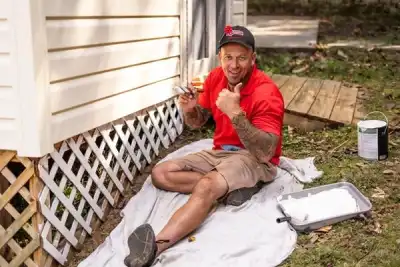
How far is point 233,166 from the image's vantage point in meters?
3.81

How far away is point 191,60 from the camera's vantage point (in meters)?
5.79

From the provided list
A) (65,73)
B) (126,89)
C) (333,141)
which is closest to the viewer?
(65,73)

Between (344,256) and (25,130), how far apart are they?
2068 millimetres

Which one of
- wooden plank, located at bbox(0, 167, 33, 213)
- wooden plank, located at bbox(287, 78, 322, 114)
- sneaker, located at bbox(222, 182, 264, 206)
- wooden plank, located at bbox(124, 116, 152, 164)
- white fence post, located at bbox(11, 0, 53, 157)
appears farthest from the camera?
wooden plank, located at bbox(287, 78, 322, 114)

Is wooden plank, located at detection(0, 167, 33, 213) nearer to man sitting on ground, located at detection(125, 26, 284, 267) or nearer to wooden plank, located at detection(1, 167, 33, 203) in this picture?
wooden plank, located at detection(1, 167, 33, 203)

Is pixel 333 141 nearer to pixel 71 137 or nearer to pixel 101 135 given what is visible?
pixel 101 135

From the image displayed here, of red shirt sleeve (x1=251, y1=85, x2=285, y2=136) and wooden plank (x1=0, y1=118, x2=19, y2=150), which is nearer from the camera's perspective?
wooden plank (x1=0, y1=118, x2=19, y2=150)

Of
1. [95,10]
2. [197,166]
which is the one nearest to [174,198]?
[197,166]

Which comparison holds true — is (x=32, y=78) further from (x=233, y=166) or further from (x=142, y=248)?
(x=233, y=166)

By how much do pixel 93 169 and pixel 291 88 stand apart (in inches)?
134

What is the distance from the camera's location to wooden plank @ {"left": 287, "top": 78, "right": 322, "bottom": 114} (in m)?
5.72

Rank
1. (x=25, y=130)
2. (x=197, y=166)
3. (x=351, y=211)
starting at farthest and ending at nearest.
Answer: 1. (x=197, y=166)
2. (x=351, y=211)
3. (x=25, y=130)

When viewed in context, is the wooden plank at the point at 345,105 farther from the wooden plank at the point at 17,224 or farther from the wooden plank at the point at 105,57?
the wooden plank at the point at 17,224

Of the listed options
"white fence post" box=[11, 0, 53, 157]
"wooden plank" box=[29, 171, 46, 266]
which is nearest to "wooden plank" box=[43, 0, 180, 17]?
"white fence post" box=[11, 0, 53, 157]
